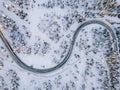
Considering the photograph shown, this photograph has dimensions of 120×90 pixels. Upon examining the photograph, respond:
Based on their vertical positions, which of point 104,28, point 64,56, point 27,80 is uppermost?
point 104,28

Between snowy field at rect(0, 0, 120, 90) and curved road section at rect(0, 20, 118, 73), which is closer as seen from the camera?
snowy field at rect(0, 0, 120, 90)

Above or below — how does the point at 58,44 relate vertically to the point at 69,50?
above

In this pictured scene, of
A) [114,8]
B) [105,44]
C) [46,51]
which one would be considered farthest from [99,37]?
[46,51]

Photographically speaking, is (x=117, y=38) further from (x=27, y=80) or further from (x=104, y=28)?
(x=27, y=80)

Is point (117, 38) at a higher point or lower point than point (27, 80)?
higher

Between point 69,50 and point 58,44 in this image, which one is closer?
point 58,44

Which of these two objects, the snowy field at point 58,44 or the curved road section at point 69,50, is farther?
the curved road section at point 69,50

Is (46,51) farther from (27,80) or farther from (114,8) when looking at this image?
(114,8)
